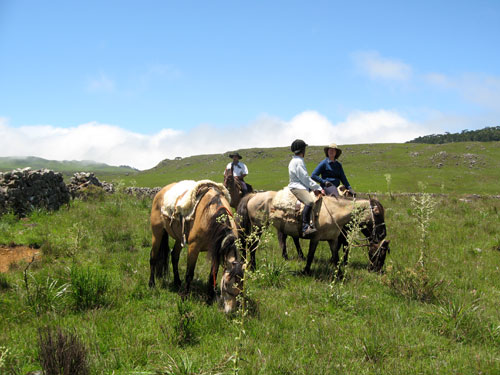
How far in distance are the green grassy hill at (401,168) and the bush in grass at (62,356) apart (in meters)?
34.1

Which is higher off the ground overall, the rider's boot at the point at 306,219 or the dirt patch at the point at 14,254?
the rider's boot at the point at 306,219

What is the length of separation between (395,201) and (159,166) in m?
119

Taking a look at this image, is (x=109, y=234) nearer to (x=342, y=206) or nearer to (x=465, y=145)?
(x=342, y=206)

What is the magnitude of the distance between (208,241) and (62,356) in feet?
8.26

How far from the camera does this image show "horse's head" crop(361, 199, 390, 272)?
721cm

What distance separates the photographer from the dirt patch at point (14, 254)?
24.3ft

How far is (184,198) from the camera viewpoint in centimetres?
573

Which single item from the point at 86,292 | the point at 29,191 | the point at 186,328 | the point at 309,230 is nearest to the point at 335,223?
the point at 309,230

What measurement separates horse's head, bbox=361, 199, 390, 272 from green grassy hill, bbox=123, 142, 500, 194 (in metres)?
27.9

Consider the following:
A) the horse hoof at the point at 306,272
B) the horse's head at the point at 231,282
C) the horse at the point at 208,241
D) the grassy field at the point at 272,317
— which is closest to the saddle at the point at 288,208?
the horse hoof at the point at 306,272

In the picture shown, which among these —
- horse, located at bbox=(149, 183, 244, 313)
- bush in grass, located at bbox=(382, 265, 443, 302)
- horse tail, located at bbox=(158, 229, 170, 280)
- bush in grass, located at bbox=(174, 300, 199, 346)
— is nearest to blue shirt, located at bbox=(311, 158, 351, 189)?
bush in grass, located at bbox=(382, 265, 443, 302)

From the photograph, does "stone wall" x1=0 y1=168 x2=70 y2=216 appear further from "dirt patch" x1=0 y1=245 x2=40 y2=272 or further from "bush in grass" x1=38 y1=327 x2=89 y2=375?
"bush in grass" x1=38 y1=327 x2=89 y2=375

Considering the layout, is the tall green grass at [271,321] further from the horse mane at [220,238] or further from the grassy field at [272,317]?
the horse mane at [220,238]

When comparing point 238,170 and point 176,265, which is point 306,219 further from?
point 238,170
